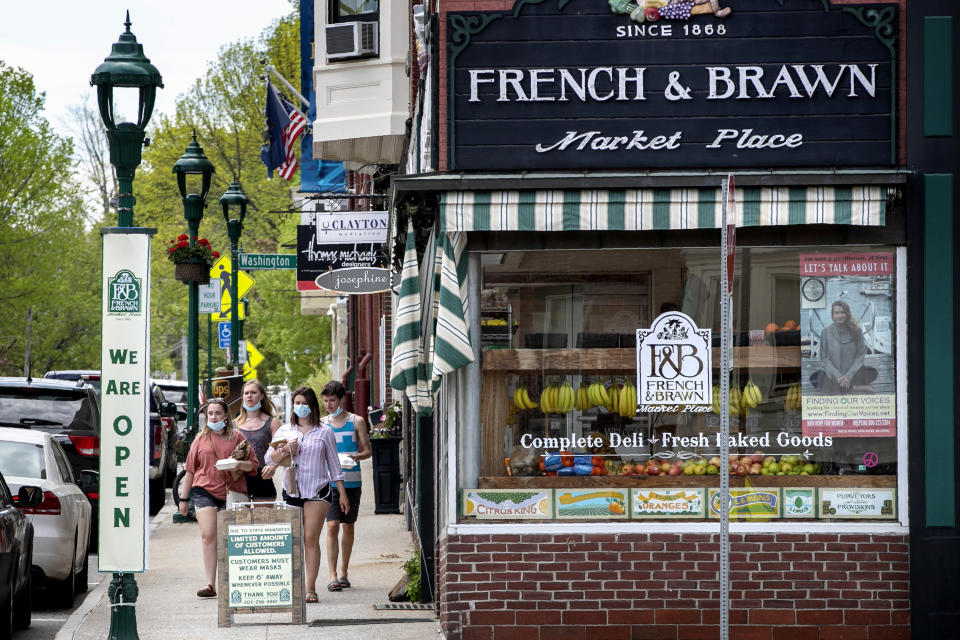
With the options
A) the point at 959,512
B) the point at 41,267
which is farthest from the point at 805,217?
the point at 41,267

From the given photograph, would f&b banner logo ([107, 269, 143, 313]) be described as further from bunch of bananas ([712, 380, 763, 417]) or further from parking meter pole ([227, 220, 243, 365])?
parking meter pole ([227, 220, 243, 365])

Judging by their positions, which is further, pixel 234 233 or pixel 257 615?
pixel 234 233

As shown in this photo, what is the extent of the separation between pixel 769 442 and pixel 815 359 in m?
0.68

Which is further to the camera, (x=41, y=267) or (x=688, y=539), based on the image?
(x=41, y=267)

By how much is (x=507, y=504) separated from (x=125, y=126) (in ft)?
12.0

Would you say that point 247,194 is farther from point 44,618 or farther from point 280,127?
point 44,618

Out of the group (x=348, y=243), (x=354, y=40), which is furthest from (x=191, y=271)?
Result: (x=354, y=40)

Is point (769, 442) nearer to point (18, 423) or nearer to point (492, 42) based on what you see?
point (492, 42)

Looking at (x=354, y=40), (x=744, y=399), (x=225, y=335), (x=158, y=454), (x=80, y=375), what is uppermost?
(x=354, y=40)

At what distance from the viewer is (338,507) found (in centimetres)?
1215

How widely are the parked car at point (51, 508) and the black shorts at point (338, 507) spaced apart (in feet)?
7.28

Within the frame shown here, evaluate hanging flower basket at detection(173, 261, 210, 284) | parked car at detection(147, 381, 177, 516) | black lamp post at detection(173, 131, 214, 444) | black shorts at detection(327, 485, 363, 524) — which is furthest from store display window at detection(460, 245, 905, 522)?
parked car at detection(147, 381, 177, 516)

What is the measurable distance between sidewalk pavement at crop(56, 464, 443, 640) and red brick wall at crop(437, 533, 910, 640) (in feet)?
2.47

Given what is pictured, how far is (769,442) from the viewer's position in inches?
385
